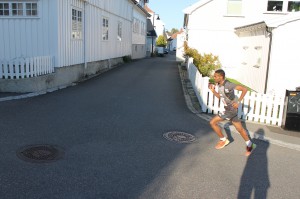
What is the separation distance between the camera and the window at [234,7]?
20.8 metres

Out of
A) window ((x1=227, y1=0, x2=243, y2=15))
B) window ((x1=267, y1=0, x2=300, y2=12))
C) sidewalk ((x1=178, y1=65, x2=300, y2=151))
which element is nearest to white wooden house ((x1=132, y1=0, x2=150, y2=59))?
window ((x1=227, y1=0, x2=243, y2=15))

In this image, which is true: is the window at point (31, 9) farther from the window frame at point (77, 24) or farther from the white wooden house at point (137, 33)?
the white wooden house at point (137, 33)

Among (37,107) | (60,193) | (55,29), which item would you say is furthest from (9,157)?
(55,29)

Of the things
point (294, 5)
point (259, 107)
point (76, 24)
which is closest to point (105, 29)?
point (76, 24)

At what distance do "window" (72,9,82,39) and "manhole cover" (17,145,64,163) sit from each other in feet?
30.8

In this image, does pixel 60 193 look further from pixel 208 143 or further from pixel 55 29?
pixel 55 29

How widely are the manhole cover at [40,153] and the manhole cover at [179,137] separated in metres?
2.55

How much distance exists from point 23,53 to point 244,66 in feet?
40.3

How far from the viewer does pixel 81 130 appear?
7348 millimetres

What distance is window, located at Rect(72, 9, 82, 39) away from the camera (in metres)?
14.4

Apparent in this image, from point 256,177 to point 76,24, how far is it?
1189 cm

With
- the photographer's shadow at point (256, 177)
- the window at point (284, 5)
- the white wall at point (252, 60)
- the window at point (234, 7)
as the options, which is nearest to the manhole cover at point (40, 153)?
the photographer's shadow at point (256, 177)

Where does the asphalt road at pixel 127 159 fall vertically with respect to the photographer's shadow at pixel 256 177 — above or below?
above

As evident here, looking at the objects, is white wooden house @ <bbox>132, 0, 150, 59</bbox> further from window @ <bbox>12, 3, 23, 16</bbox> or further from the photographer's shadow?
the photographer's shadow
